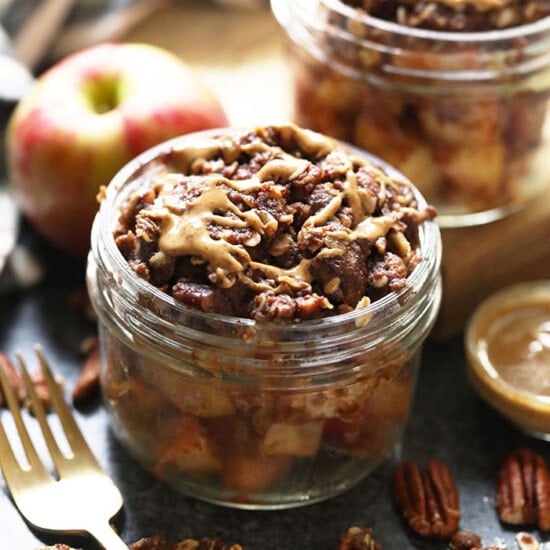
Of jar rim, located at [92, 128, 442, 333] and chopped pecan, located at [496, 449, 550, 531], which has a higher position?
jar rim, located at [92, 128, 442, 333]

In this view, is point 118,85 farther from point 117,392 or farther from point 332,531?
point 332,531

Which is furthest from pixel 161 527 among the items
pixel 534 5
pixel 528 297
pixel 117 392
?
pixel 534 5

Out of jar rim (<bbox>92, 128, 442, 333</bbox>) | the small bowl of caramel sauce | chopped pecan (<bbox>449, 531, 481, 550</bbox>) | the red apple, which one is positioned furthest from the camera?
the red apple

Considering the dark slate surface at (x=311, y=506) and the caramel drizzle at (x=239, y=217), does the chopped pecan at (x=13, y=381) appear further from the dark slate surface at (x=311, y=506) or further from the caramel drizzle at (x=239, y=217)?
the caramel drizzle at (x=239, y=217)

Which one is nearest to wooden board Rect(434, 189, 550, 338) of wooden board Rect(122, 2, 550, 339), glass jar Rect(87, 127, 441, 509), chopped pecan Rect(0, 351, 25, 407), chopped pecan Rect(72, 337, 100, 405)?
wooden board Rect(122, 2, 550, 339)

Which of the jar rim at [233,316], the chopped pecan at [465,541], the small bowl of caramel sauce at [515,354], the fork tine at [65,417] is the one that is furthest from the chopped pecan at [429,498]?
the fork tine at [65,417]

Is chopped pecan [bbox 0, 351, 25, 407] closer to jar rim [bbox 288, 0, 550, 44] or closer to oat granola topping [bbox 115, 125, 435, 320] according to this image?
oat granola topping [bbox 115, 125, 435, 320]
